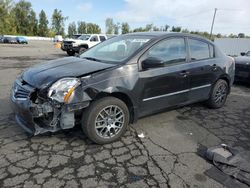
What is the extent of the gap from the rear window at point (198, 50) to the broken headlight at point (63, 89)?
97.1 inches

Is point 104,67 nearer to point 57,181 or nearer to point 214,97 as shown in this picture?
point 57,181

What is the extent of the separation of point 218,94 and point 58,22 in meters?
82.7

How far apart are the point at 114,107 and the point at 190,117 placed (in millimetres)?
2027

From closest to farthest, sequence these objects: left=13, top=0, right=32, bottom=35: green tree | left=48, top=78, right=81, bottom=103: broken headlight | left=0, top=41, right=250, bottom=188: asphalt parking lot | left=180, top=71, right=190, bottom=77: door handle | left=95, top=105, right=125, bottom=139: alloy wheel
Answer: left=0, top=41, right=250, bottom=188: asphalt parking lot, left=48, top=78, right=81, bottom=103: broken headlight, left=95, top=105, right=125, bottom=139: alloy wheel, left=180, top=71, right=190, bottom=77: door handle, left=13, top=0, right=32, bottom=35: green tree

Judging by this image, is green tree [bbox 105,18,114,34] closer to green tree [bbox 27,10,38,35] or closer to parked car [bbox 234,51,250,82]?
green tree [bbox 27,10,38,35]

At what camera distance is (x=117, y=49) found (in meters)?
4.19

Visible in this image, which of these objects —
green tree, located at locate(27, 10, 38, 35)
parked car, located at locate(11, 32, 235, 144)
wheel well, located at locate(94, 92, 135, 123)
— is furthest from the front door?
green tree, located at locate(27, 10, 38, 35)

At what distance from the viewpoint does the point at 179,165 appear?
119 inches

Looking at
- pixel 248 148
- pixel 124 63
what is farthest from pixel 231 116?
pixel 124 63

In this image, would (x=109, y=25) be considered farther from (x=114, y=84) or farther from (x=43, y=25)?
(x=114, y=84)

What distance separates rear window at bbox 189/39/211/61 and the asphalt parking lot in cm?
128

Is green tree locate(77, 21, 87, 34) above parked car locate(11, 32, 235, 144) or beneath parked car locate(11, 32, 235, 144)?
above

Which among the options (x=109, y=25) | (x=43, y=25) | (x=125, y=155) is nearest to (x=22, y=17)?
(x=43, y=25)

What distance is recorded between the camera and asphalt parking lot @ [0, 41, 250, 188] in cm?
267
